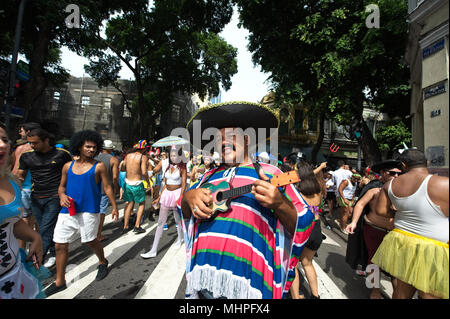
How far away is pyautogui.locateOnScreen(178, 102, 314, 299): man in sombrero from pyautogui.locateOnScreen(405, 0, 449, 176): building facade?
62cm

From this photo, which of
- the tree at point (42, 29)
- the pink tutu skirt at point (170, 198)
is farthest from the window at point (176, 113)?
the pink tutu skirt at point (170, 198)

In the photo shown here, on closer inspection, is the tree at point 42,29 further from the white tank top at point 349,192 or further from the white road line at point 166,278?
the white tank top at point 349,192

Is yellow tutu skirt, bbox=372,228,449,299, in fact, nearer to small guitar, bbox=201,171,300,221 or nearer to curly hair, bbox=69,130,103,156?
small guitar, bbox=201,171,300,221

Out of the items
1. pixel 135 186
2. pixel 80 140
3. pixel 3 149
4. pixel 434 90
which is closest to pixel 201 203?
pixel 434 90

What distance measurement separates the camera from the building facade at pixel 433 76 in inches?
22.1

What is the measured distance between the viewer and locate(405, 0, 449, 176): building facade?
561 millimetres

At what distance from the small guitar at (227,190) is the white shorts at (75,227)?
2353 millimetres

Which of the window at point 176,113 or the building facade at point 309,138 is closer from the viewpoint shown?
the building facade at point 309,138

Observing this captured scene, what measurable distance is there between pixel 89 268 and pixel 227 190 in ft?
10.8

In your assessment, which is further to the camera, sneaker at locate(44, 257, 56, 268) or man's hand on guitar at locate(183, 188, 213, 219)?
sneaker at locate(44, 257, 56, 268)

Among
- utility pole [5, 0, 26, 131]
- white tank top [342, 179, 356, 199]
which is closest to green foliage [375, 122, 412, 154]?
white tank top [342, 179, 356, 199]

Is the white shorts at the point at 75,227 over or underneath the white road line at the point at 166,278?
over
